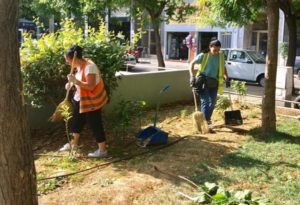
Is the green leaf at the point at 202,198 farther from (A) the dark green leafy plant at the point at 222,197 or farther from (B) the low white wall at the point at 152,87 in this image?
(B) the low white wall at the point at 152,87

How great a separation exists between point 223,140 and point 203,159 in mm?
1139

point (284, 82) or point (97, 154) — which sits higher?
point (284, 82)

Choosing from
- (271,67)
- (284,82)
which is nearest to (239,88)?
(284,82)

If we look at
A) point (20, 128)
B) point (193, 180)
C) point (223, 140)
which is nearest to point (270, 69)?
point (223, 140)

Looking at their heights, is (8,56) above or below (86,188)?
above

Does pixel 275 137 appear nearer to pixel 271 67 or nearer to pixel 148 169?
pixel 271 67

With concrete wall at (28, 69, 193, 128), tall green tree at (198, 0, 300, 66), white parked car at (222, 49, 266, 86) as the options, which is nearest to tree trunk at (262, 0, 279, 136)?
concrete wall at (28, 69, 193, 128)

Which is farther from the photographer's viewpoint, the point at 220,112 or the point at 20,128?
the point at 220,112

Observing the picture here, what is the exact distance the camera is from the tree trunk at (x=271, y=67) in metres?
6.76

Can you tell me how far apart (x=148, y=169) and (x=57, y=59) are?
2442mm

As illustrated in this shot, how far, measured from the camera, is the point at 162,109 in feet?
31.8

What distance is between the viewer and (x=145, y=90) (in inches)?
373

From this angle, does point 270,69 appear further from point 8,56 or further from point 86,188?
point 8,56

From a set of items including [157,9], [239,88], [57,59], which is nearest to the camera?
[57,59]
